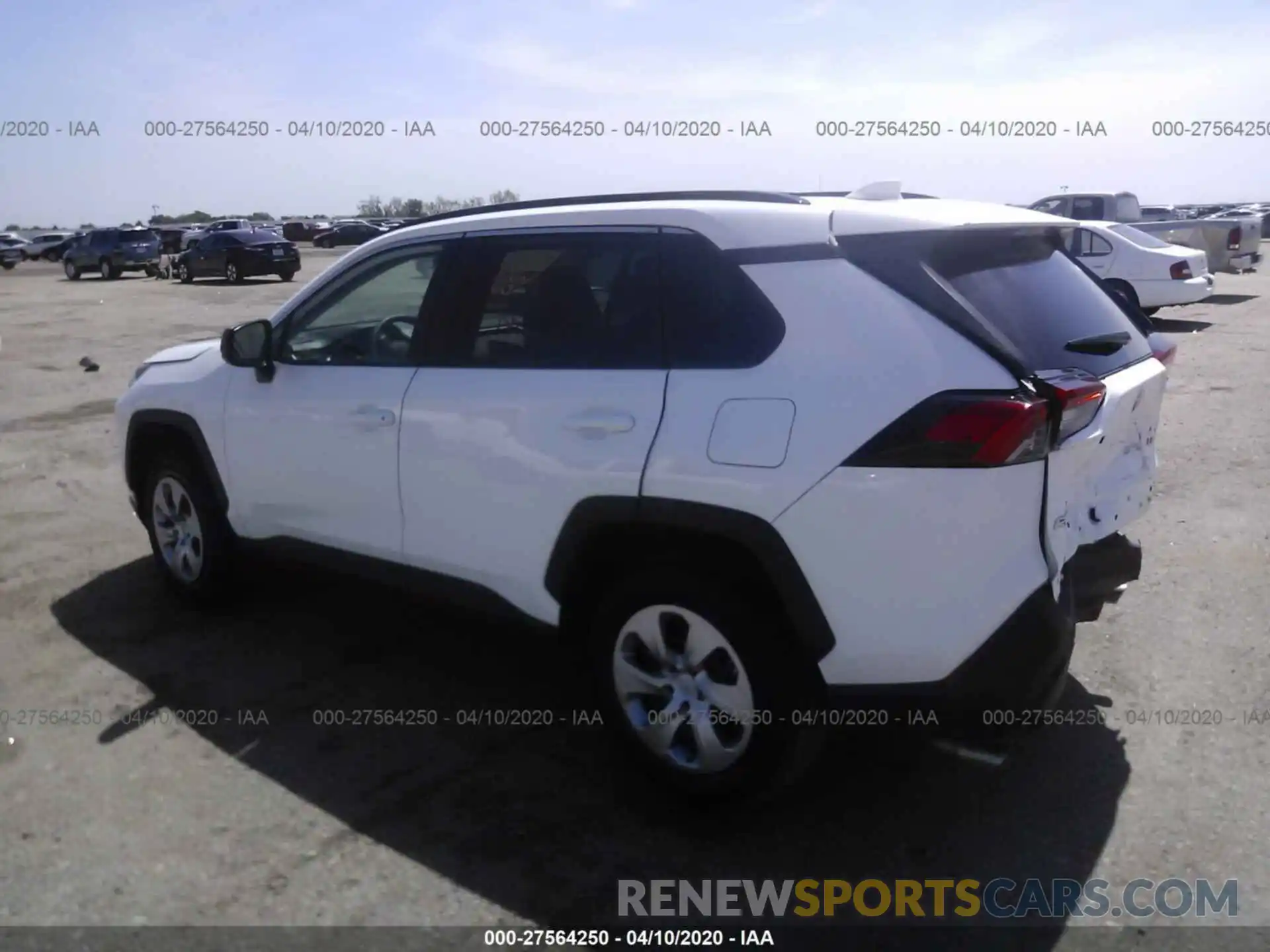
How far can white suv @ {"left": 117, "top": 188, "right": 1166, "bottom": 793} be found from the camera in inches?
120

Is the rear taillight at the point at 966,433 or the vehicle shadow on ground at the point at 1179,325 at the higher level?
the rear taillight at the point at 966,433

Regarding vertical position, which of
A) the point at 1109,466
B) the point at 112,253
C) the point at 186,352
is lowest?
the point at 1109,466

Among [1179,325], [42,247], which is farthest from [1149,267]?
[42,247]

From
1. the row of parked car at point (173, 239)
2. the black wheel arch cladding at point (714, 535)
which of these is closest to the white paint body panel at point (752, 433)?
the black wheel arch cladding at point (714, 535)

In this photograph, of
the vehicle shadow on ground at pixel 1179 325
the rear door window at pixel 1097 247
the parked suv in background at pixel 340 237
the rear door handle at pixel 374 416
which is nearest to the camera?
the rear door handle at pixel 374 416

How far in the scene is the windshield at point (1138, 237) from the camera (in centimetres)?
1611

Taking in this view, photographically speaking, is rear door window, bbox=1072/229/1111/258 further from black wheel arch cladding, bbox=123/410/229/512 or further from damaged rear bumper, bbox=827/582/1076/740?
damaged rear bumper, bbox=827/582/1076/740

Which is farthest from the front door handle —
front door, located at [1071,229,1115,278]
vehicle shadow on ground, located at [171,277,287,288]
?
vehicle shadow on ground, located at [171,277,287,288]

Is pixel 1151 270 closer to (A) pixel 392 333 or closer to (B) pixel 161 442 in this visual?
(A) pixel 392 333

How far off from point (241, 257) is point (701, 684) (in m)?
30.8

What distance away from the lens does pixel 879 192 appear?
3.80 metres

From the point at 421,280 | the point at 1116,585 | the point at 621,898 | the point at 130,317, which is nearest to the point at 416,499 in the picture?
the point at 421,280

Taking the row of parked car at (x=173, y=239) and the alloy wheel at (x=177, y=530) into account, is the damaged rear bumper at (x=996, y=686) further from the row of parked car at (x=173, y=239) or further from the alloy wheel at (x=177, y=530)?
the row of parked car at (x=173, y=239)

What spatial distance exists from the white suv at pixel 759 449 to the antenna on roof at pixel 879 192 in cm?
2
